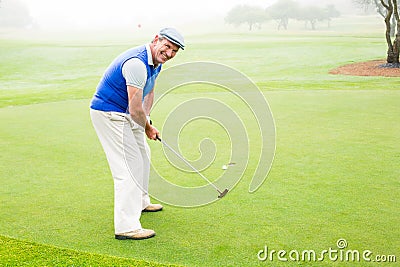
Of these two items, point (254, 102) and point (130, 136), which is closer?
point (130, 136)

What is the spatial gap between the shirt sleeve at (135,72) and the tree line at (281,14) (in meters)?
29.5

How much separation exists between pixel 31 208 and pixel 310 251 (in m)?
2.12

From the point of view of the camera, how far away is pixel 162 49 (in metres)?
3.53

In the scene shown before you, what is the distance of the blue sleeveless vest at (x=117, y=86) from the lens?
3.58 metres

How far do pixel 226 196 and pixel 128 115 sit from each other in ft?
3.73

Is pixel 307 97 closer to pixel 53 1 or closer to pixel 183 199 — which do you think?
pixel 183 199

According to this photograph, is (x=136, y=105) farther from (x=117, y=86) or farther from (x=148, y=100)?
(x=148, y=100)

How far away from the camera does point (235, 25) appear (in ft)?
113

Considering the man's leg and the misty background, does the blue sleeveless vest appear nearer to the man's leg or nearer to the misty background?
the man's leg

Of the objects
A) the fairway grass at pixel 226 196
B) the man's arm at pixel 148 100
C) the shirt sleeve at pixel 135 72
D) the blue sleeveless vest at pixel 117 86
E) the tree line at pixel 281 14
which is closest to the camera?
the fairway grass at pixel 226 196

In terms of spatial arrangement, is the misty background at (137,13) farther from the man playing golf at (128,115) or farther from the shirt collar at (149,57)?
the shirt collar at (149,57)

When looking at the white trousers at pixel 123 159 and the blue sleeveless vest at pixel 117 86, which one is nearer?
the blue sleeveless vest at pixel 117 86

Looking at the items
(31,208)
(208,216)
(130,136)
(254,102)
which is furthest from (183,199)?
(254,102)

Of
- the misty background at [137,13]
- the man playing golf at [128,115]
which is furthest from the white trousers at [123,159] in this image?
the misty background at [137,13]
